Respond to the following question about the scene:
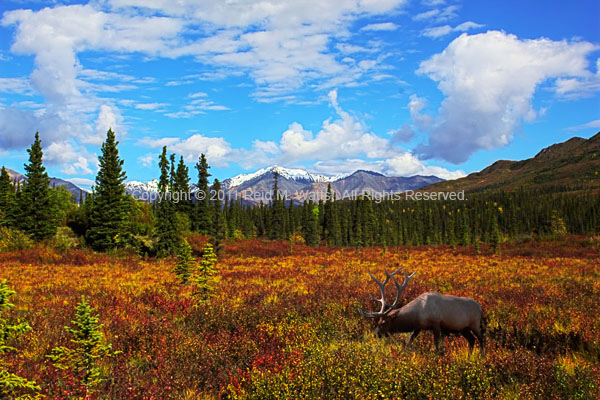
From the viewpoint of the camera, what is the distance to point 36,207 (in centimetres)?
3538

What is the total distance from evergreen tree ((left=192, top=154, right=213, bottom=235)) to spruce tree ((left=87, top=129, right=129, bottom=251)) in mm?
17883

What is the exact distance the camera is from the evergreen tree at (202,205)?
5388cm

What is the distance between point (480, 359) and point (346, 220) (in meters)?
96.2

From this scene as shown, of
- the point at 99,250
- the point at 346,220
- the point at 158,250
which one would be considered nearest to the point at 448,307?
the point at 158,250

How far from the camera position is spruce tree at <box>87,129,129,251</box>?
32188 mm

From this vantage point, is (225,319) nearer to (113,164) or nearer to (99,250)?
(99,250)

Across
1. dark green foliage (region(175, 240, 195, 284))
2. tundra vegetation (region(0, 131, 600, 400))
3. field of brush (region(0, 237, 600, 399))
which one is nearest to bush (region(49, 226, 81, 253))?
tundra vegetation (region(0, 131, 600, 400))

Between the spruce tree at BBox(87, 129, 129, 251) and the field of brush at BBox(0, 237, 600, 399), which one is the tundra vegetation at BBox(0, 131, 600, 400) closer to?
the field of brush at BBox(0, 237, 600, 399)

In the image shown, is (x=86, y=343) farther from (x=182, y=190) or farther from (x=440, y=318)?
(x=182, y=190)

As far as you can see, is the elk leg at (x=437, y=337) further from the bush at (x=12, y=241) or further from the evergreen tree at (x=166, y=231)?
the bush at (x=12, y=241)

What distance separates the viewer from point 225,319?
26.3 ft

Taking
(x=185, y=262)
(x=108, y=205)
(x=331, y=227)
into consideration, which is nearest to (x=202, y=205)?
(x=108, y=205)

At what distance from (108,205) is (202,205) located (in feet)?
→ 70.9

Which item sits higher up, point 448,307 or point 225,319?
point 448,307
